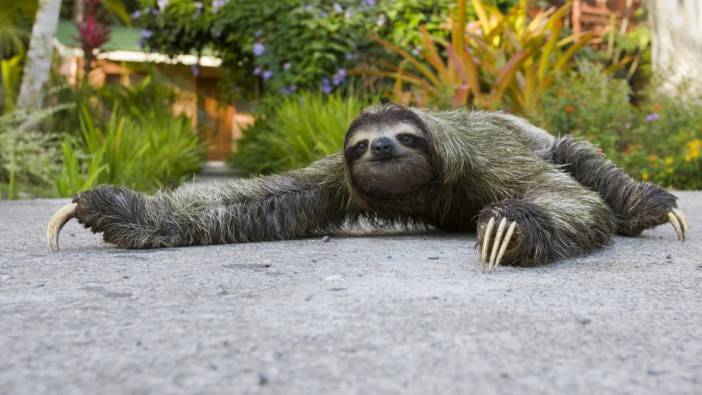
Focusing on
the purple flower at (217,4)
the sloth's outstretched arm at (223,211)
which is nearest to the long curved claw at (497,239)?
the sloth's outstretched arm at (223,211)

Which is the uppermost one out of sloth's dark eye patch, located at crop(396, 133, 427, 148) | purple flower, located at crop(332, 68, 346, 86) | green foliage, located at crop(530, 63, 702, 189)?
purple flower, located at crop(332, 68, 346, 86)

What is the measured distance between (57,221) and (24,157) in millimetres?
3869

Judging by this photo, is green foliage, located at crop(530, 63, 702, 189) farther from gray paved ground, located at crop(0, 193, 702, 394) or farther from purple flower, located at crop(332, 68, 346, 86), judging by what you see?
gray paved ground, located at crop(0, 193, 702, 394)

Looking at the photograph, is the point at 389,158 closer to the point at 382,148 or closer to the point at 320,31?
the point at 382,148

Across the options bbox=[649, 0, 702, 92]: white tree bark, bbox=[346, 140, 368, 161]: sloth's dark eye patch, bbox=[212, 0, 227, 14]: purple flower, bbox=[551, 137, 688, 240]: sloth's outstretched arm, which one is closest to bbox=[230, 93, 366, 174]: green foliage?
bbox=[212, 0, 227, 14]: purple flower

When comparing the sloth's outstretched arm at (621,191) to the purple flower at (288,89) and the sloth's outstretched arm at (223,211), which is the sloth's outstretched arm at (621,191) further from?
the purple flower at (288,89)

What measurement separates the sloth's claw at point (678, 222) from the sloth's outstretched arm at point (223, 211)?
4.68ft

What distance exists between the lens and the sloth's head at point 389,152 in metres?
2.96

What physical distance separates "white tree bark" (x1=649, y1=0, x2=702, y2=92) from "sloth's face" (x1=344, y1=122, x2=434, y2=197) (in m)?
7.63

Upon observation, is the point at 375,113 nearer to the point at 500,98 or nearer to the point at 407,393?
the point at 407,393

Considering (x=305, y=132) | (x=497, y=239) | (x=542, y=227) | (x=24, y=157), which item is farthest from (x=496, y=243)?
(x=24, y=157)

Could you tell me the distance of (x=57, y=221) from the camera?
287cm

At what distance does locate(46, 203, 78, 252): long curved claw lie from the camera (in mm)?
2867

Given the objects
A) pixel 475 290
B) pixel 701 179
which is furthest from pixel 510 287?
pixel 701 179
